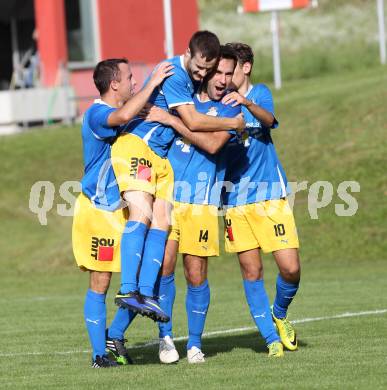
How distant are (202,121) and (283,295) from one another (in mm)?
1684

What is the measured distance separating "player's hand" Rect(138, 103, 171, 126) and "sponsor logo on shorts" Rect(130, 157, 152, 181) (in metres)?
0.31

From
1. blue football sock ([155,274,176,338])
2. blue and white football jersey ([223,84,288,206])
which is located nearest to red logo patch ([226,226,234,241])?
blue and white football jersey ([223,84,288,206])

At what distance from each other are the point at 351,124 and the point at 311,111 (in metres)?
1.40

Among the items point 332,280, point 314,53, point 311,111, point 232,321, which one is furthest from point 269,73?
point 232,321

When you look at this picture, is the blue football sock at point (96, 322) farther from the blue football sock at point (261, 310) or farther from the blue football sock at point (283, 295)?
the blue football sock at point (283, 295)

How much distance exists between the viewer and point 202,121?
29.0ft

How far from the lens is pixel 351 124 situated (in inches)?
995

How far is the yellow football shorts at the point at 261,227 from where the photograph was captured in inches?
368

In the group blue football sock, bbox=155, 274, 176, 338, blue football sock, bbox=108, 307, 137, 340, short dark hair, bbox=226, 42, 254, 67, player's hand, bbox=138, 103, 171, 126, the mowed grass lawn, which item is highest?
short dark hair, bbox=226, 42, 254, 67

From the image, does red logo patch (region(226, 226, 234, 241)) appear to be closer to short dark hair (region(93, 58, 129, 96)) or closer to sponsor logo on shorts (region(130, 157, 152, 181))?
sponsor logo on shorts (region(130, 157, 152, 181))

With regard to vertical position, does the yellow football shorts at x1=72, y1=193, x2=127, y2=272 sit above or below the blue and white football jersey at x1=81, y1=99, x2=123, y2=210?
below

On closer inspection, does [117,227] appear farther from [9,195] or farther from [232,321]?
[9,195]

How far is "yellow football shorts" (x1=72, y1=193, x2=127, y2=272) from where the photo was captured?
8906 millimetres

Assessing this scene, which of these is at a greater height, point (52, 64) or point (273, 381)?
point (52, 64)
